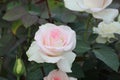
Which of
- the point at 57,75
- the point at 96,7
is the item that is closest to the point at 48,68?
the point at 57,75

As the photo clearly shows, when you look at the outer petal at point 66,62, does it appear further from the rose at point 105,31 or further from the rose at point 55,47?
the rose at point 105,31

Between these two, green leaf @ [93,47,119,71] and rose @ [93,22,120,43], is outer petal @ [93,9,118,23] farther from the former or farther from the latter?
rose @ [93,22,120,43]

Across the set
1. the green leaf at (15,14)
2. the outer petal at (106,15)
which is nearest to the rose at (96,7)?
the outer petal at (106,15)

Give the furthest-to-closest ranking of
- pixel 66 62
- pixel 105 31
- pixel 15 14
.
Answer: pixel 105 31
pixel 15 14
pixel 66 62

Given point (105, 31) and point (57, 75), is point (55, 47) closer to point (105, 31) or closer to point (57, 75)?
point (57, 75)

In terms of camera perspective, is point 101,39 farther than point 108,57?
Yes
